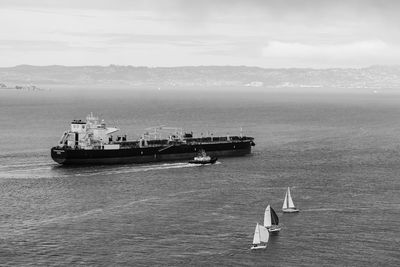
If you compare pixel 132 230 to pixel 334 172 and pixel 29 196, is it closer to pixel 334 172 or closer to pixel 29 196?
pixel 29 196

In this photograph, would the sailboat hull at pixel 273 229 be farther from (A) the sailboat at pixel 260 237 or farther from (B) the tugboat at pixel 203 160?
(B) the tugboat at pixel 203 160

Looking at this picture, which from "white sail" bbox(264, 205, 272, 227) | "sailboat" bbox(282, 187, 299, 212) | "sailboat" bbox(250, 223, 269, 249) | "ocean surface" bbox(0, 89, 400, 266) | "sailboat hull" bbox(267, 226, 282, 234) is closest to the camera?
"ocean surface" bbox(0, 89, 400, 266)

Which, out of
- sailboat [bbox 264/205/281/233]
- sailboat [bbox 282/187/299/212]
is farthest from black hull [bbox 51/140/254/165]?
sailboat [bbox 264/205/281/233]

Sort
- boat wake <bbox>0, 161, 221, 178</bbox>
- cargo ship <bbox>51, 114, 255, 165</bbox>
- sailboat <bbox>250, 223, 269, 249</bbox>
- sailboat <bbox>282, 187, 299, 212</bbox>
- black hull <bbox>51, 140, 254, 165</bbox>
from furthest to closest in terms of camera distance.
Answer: cargo ship <bbox>51, 114, 255, 165</bbox>
black hull <bbox>51, 140, 254, 165</bbox>
boat wake <bbox>0, 161, 221, 178</bbox>
sailboat <bbox>282, 187, 299, 212</bbox>
sailboat <bbox>250, 223, 269, 249</bbox>

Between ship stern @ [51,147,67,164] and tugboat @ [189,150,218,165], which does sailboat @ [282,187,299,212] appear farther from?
ship stern @ [51,147,67,164]

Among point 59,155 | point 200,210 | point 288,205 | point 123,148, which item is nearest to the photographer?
point 288,205

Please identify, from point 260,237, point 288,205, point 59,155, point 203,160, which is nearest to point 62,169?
point 59,155

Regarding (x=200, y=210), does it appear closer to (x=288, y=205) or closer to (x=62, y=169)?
(x=288, y=205)
